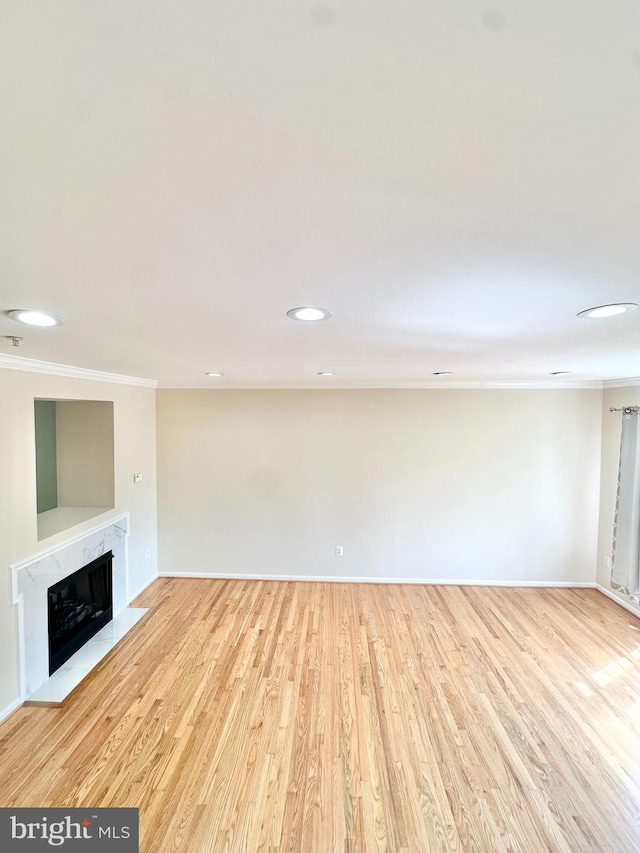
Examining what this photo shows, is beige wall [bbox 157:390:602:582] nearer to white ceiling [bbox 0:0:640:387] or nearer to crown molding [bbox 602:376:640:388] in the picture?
crown molding [bbox 602:376:640:388]

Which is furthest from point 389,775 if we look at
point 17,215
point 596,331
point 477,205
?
point 17,215

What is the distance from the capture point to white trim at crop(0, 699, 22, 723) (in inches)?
96.9

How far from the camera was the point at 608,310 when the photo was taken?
1.29 m

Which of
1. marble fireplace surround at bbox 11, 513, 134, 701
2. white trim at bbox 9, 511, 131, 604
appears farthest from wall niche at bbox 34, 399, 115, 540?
marble fireplace surround at bbox 11, 513, 134, 701

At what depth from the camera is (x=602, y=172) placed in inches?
23.0

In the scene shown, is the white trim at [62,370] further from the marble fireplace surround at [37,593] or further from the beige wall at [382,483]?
the marble fireplace surround at [37,593]

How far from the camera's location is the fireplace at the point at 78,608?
296cm

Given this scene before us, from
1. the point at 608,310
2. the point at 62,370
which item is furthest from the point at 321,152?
the point at 62,370

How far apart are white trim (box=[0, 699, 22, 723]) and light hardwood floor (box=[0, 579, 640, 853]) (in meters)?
0.04

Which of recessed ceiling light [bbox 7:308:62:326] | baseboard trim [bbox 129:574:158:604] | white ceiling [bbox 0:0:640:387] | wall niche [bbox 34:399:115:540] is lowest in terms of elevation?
baseboard trim [bbox 129:574:158:604]

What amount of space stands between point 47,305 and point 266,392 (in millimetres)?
3238

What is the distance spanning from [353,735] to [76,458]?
11.2ft

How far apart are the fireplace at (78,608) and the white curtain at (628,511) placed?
5.31 metres

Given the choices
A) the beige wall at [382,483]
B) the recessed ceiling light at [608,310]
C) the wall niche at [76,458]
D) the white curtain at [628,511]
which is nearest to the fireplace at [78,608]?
the wall niche at [76,458]
